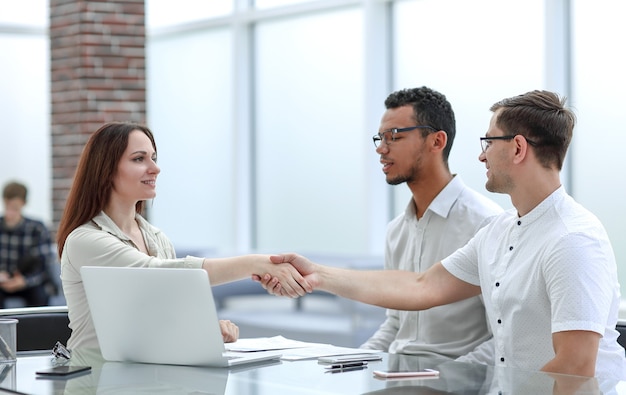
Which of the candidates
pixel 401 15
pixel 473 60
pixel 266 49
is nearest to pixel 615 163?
pixel 473 60

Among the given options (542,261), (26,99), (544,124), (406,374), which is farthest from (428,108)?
(26,99)

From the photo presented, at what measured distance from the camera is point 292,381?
229cm

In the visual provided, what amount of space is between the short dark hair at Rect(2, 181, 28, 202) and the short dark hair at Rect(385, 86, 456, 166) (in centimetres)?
432

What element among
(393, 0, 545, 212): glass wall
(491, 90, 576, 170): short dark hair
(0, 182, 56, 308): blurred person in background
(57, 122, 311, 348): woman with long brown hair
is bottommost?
(0, 182, 56, 308): blurred person in background

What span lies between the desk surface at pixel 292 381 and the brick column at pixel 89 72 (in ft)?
18.4

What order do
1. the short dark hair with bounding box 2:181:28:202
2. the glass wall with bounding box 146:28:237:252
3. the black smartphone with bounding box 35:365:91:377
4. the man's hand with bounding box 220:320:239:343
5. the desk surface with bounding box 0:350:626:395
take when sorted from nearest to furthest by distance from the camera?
the desk surface with bounding box 0:350:626:395 < the black smartphone with bounding box 35:365:91:377 < the man's hand with bounding box 220:320:239:343 < the short dark hair with bounding box 2:181:28:202 < the glass wall with bounding box 146:28:237:252

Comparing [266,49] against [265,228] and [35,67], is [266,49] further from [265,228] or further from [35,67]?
[35,67]

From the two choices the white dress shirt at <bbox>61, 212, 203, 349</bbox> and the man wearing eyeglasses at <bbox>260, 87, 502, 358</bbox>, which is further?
the man wearing eyeglasses at <bbox>260, 87, 502, 358</bbox>

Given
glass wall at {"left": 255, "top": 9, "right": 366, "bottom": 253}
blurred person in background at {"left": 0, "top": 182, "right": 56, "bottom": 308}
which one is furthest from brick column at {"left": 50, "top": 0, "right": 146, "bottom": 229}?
glass wall at {"left": 255, "top": 9, "right": 366, "bottom": 253}

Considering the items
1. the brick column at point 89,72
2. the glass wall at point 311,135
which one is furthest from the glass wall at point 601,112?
the brick column at point 89,72

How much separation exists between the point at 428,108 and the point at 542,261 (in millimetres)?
1077

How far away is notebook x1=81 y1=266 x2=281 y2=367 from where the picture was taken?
2438 millimetres

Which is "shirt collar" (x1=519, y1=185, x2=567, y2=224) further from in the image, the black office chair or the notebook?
the black office chair

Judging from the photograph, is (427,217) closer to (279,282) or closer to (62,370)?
(279,282)
